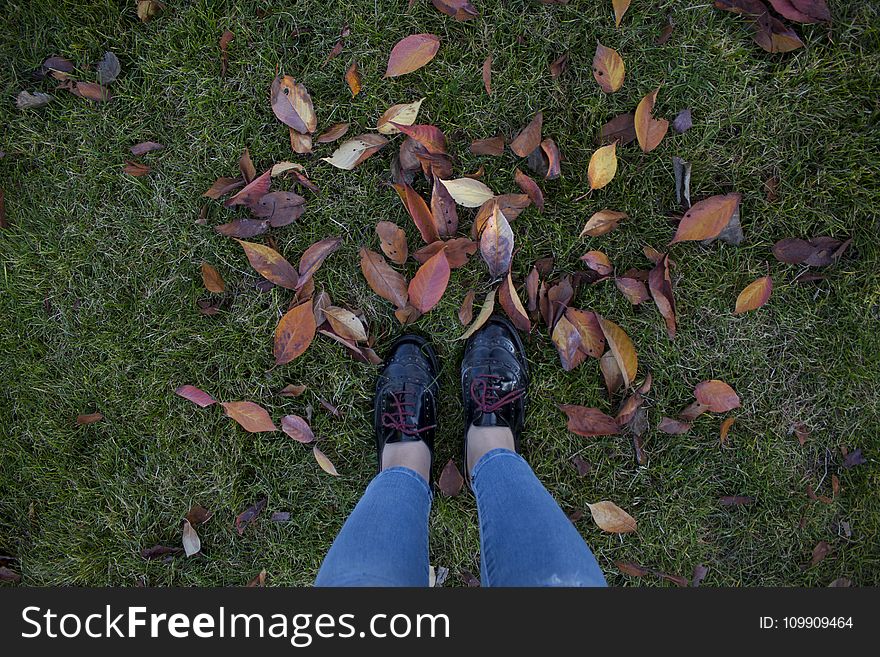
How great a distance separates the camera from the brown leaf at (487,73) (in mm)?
1803

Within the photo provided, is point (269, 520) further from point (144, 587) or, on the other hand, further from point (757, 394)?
point (757, 394)

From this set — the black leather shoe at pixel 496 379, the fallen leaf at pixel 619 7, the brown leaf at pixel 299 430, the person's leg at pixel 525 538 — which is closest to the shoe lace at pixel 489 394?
the black leather shoe at pixel 496 379

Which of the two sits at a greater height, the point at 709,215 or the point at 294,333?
the point at 709,215

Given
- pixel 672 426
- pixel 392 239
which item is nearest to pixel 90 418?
pixel 392 239

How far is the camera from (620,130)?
181cm

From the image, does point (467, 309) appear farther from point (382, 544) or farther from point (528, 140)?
point (382, 544)

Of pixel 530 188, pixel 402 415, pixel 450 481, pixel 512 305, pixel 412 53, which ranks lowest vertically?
pixel 450 481

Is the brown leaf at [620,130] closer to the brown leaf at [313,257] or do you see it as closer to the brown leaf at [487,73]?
the brown leaf at [487,73]

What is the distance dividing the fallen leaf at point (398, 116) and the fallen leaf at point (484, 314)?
0.64m

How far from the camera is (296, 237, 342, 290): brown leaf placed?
6.04 feet

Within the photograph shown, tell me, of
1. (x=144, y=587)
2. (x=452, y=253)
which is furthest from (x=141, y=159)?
(x=144, y=587)

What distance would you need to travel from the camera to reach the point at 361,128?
6.05 ft

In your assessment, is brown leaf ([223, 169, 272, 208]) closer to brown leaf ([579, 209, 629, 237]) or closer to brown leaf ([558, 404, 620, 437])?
brown leaf ([579, 209, 629, 237])

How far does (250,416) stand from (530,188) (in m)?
1.24
